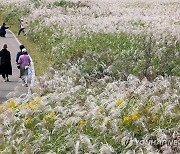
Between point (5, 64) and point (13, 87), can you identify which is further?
point (5, 64)

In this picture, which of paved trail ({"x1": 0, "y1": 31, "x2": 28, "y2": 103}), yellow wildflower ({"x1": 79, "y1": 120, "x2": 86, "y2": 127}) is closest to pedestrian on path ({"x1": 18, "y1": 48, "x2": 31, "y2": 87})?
paved trail ({"x1": 0, "y1": 31, "x2": 28, "y2": 103})

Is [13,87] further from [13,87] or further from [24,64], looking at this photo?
A: [24,64]

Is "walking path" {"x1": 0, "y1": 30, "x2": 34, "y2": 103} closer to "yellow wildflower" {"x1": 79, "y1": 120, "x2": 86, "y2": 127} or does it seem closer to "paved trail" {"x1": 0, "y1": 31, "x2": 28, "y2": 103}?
"paved trail" {"x1": 0, "y1": 31, "x2": 28, "y2": 103}

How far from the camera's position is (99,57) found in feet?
60.6

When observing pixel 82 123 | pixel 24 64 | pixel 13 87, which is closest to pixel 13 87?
pixel 13 87

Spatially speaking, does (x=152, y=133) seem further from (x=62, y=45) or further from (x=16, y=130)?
(x=62, y=45)

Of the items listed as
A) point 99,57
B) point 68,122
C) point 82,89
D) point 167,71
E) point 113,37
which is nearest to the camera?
point 68,122

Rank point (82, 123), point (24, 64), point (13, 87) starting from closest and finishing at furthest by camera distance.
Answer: point (82, 123)
point (13, 87)
point (24, 64)

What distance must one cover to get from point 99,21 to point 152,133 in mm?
16923

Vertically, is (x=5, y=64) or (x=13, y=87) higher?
(x=5, y=64)

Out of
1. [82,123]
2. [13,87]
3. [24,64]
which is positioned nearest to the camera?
[82,123]

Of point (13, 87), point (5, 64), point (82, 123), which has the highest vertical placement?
point (82, 123)

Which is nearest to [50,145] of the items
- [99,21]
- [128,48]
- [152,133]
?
[152,133]

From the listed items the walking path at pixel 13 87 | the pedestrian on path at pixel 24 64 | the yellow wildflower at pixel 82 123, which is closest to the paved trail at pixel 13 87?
the walking path at pixel 13 87
